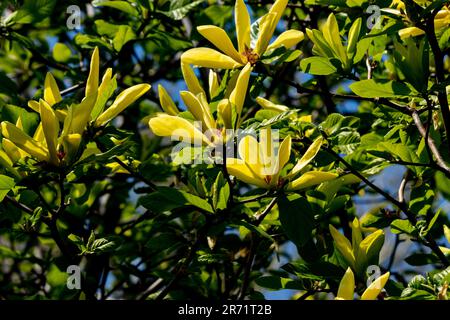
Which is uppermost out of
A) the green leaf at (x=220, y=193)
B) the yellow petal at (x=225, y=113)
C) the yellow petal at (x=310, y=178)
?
the yellow petal at (x=225, y=113)

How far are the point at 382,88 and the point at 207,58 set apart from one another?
37 cm

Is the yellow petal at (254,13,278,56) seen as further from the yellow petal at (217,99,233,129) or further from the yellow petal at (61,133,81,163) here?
the yellow petal at (61,133,81,163)

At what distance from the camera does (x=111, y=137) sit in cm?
138

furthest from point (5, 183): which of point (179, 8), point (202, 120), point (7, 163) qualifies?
point (179, 8)

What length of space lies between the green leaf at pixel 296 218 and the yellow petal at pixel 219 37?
35 centimetres

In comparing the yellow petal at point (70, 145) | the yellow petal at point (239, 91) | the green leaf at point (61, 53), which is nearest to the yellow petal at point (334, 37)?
the yellow petal at point (239, 91)

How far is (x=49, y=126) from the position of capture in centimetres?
121

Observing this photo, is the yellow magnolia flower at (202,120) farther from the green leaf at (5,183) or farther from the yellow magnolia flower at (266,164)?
the green leaf at (5,183)

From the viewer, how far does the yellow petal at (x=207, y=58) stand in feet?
4.49

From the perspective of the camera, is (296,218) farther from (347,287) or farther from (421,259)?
(421,259)

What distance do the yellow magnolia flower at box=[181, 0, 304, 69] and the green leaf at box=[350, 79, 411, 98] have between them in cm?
18

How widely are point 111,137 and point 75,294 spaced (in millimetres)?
887

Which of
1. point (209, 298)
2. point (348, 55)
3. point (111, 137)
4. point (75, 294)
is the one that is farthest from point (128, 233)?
point (348, 55)

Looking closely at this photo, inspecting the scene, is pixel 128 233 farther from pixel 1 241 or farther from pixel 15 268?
pixel 1 241
